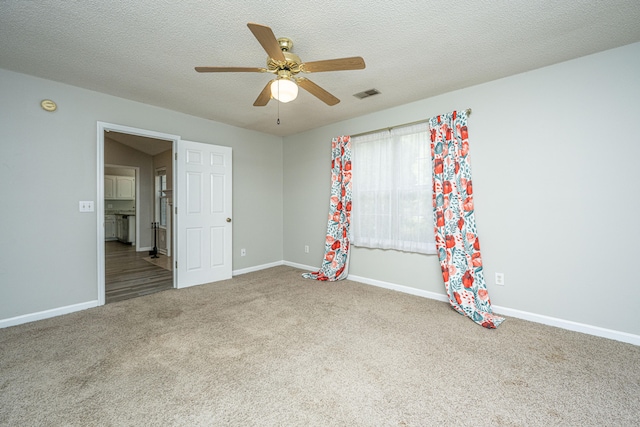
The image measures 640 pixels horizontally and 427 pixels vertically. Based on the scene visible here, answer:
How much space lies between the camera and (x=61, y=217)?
9.45 feet

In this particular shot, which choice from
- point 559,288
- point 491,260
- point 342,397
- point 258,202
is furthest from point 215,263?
point 559,288

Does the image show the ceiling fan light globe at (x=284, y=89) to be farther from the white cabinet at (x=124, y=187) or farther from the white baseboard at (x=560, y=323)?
the white cabinet at (x=124, y=187)

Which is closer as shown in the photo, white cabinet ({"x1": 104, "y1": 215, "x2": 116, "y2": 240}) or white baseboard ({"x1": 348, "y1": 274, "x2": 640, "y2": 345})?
white baseboard ({"x1": 348, "y1": 274, "x2": 640, "y2": 345})

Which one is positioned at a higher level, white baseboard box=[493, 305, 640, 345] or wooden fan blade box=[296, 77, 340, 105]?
wooden fan blade box=[296, 77, 340, 105]

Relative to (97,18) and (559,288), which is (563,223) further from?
(97,18)

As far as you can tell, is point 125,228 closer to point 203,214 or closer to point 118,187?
point 118,187

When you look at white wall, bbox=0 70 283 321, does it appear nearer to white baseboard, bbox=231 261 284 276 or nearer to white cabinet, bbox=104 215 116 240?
white baseboard, bbox=231 261 284 276

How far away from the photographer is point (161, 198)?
6809 mm

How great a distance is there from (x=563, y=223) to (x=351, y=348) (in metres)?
2.27

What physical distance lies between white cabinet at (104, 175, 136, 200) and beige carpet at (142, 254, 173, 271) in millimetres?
3825

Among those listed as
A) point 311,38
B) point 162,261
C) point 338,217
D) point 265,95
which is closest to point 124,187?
point 162,261

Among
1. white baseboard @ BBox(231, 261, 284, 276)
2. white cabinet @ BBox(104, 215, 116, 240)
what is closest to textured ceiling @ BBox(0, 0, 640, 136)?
white baseboard @ BBox(231, 261, 284, 276)

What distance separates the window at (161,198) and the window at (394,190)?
16.8ft

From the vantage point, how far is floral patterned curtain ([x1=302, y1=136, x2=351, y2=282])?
404 centimetres
